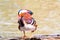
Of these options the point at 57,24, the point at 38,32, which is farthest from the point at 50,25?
the point at 38,32

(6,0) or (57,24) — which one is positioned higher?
(6,0)

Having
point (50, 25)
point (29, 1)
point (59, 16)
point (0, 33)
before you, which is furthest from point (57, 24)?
point (29, 1)

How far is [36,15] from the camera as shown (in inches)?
95.7

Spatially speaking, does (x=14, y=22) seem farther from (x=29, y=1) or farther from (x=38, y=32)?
(x=29, y=1)

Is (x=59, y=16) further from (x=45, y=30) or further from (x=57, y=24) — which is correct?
(x=45, y=30)

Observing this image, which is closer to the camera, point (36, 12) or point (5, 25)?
point (5, 25)

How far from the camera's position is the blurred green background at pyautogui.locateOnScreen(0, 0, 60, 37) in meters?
2.00

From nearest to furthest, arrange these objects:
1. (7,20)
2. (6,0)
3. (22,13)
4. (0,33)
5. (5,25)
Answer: (22,13), (0,33), (5,25), (7,20), (6,0)

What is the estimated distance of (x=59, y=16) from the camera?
2393mm

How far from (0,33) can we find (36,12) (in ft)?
2.37

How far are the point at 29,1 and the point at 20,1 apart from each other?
13 centimetres

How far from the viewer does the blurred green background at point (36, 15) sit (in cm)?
200

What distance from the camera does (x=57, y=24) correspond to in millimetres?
2154

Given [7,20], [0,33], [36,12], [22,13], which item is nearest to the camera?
[22,13]
